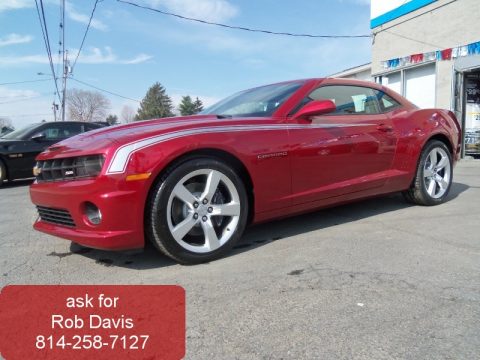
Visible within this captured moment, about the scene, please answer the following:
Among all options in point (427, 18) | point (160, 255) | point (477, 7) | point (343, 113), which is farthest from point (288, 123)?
point (427, 18)

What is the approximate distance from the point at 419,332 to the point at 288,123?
6.26 feet

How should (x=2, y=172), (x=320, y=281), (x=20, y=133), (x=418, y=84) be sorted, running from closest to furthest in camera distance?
(x=320, y=281) → (x=2, y=172) → (x=20, y=133) → (x=418, y=84)

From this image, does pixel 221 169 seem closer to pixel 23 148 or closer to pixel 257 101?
pixel 257 101

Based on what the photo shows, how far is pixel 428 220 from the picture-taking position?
4039mm

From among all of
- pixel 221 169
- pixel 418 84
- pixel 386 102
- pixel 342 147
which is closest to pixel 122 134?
pixel 221 169

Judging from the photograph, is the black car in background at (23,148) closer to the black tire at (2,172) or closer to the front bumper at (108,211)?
the black tire at (2,172)

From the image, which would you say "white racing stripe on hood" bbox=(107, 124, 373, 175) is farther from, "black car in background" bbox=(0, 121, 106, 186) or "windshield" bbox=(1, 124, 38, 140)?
"windshield" bbox=(1, 124, 38, 140)

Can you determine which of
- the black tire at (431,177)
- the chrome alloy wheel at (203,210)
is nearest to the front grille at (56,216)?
the chrome alloy wheel at (203,210)

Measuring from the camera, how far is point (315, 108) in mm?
3412

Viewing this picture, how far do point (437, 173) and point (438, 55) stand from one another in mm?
9284

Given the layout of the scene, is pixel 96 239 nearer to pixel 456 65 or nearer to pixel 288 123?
pixel 288 123

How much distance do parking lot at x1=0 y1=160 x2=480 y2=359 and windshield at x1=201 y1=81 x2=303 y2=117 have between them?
3.56 ft

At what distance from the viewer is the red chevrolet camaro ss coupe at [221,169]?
269 cm

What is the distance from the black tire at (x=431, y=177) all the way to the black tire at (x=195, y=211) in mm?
2354
